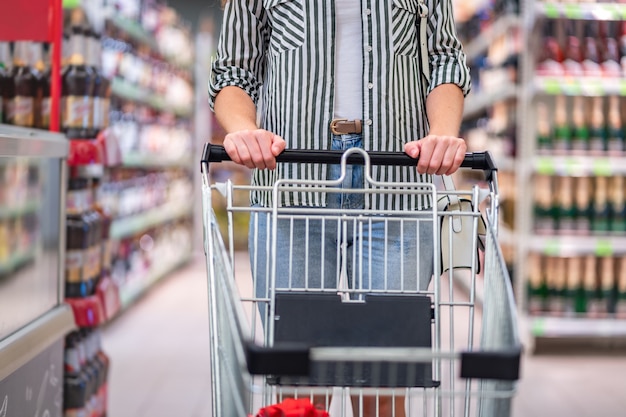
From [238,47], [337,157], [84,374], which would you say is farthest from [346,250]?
[84,374]

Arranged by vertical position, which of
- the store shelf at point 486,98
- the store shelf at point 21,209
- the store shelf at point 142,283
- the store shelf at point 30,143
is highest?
the store shelf at point 486,98

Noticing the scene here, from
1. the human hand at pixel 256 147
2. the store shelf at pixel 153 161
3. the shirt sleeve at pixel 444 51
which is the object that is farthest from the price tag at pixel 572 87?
the human hand at pixel 256 147

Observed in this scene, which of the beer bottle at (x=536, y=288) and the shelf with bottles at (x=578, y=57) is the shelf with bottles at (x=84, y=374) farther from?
the shelf with bottles at (x=578, y=57)

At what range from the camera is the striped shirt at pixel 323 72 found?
1813mm

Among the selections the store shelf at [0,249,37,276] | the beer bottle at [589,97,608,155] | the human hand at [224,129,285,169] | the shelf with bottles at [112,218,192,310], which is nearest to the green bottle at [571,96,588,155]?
the beer bottle at [589,97,608,155]

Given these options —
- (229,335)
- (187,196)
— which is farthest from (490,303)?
(187,196)

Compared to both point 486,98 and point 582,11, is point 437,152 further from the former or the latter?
point 486,98

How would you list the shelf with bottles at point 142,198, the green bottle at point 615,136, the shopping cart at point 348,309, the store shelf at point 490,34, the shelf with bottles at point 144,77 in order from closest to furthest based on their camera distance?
the shopping cart at point 348,309, the green bottle at point 615,136, the store shelf at point 490,34, the shelf with bottles at point 144,77, the shelf with bottles at point 142,198

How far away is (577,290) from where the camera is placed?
4.63m

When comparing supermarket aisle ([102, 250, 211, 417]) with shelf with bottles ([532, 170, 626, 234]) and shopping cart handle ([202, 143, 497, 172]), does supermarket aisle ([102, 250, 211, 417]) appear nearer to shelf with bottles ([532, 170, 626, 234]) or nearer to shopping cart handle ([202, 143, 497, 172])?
shelf with bottles ([532, 170, 626, 234])

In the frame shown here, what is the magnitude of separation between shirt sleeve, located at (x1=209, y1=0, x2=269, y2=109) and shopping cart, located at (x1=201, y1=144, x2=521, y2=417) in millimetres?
263

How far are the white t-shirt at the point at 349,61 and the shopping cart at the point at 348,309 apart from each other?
14 centimetres

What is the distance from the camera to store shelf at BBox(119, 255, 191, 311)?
5.55m

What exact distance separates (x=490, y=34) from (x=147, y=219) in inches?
107
